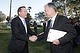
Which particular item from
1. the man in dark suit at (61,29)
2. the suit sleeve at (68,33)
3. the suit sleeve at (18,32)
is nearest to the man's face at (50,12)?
the man in dark suit at (61,29)

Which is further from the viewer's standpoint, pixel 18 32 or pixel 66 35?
pixel 18 32

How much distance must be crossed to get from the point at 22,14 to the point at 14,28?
0.44 meters

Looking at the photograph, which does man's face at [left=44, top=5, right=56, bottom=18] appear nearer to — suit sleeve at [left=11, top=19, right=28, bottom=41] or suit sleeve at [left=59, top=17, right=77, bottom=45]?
suit sleeve at [left=59, top=17, right=77, bottom=45]

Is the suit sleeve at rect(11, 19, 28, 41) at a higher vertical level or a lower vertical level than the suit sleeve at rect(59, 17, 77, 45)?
lower

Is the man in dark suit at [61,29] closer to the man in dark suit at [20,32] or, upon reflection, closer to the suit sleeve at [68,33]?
the suit sleeve at [68,33]

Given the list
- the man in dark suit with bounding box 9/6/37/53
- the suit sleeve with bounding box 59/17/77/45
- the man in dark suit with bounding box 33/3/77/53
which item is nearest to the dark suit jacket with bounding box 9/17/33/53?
the man in dark suit with bounding box 9/6/37/53

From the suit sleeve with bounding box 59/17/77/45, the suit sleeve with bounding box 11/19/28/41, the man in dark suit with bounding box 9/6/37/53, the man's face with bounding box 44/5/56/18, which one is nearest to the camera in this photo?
the suit sleeve with bounding box 59/17/77/45

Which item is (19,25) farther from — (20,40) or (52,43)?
(52,43)

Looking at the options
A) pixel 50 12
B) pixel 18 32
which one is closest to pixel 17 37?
pixel 18 32

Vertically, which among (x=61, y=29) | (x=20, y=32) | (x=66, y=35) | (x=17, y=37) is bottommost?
(x=17, y=37)

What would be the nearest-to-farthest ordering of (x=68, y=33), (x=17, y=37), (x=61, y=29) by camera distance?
(x=68, y=33)
(x=61, y=29)
(x=17, y=37)

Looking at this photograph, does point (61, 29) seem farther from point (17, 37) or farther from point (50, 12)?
point (17, 37)

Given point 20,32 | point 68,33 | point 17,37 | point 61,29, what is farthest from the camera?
point 20,32

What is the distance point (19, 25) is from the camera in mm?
7977
